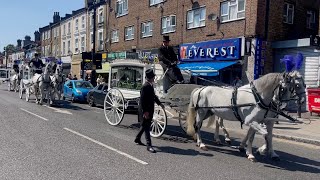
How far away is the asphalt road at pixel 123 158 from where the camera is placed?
6.41 metres

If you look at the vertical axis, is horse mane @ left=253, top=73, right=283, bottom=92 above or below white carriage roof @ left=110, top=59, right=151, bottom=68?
below

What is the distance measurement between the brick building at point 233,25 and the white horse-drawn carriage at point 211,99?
323 inches

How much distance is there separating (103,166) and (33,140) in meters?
3.06

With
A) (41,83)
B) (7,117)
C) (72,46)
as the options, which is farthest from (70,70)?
(7,117)

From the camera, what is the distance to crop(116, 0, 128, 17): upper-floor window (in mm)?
35562

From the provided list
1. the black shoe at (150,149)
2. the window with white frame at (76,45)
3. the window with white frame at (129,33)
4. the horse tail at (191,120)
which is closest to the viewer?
the black shoe at (150,149)

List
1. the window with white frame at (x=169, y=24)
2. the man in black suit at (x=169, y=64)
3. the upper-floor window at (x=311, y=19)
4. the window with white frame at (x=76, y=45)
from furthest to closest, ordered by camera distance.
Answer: the window with white frame at (x=76, y=45) → the window with white frame at (x=169, y=24) → the upper-floor window at (x=311, y=19) → the man in black suit at (x=169, y=64)

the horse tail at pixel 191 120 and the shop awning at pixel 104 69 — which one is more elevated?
the shop awning at pixel 104 69

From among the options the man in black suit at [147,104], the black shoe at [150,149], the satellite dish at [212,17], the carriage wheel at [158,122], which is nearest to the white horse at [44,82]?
the carriage wheel at [158,122]

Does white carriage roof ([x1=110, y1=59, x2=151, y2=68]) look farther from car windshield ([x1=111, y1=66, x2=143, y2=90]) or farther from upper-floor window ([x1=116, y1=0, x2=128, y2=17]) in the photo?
upper-floor window ([x1=116, y1=0, x2=128, y2=17])

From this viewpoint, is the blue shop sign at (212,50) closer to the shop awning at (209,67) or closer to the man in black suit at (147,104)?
the shop awning at (209,67)

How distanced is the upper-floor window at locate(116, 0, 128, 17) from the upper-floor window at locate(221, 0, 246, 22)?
1461cm

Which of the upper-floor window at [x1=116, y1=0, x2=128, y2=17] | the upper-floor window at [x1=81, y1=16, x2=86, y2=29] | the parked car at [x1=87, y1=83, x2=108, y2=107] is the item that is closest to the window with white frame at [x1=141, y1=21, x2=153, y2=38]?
the upper-floor window at [x1=116, y1=0, x2=128, y2=17]

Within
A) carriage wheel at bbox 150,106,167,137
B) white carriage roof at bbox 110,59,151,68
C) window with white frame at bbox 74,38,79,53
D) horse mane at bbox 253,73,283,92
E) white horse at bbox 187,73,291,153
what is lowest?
carriage wheel at bbox 150,106,167,137
